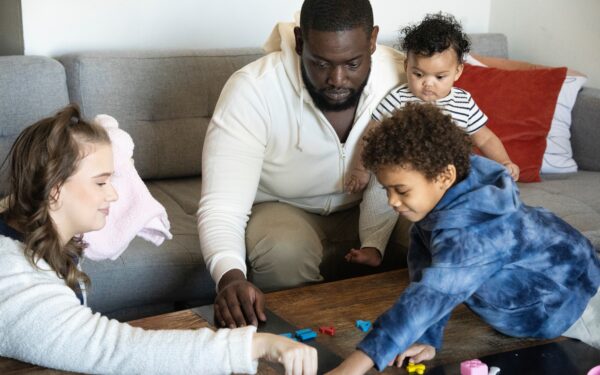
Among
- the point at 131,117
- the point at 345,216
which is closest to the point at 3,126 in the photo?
the point at 131,117

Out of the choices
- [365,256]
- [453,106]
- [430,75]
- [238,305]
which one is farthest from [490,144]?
→ [238,305]

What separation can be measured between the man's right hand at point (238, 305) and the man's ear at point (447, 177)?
450mm

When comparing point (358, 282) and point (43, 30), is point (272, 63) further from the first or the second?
point (43, 30)

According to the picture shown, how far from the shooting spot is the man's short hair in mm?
2059

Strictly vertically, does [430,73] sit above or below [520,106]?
above

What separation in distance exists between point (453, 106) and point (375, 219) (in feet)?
1.31

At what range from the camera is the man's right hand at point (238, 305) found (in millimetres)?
1712

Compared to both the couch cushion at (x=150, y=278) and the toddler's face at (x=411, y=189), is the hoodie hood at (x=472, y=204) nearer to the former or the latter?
the toddler's face at (x=411, y=189)

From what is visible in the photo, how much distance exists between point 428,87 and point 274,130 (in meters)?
0.42

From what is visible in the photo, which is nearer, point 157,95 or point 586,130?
point 157,95

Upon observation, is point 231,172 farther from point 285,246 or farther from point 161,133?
point 161,133

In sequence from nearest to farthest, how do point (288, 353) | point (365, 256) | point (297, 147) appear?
1. point (288, 353)
2. point (365, 256)
3. point (297, 147)

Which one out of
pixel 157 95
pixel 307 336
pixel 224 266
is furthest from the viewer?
pixel 157 95

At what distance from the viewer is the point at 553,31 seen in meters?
3.29
